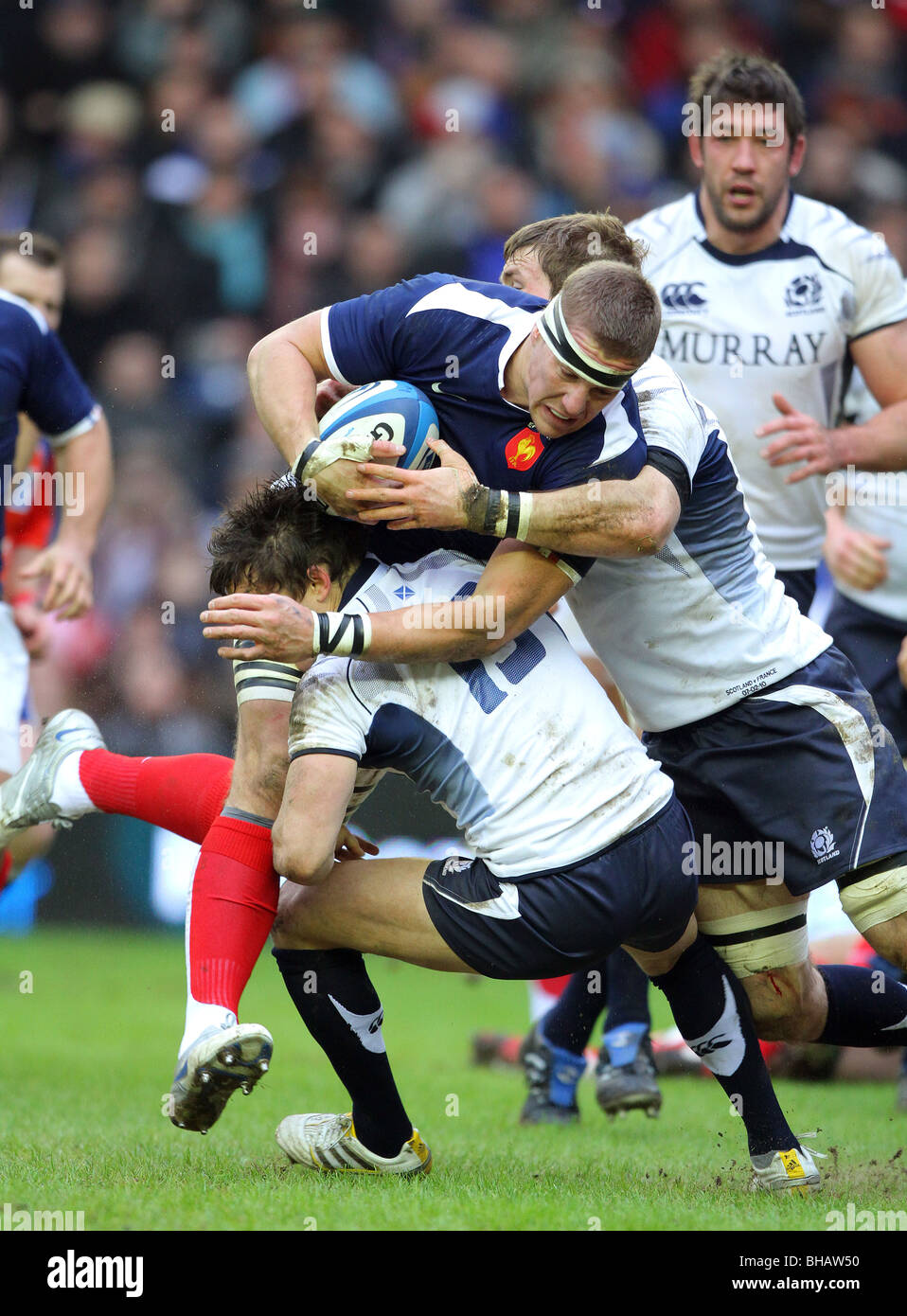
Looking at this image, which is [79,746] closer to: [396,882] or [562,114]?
[396,882]

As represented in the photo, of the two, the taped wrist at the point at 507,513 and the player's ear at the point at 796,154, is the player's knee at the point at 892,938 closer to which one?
the taped wrist at the point at 507,513

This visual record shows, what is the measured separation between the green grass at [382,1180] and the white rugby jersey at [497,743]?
78cm

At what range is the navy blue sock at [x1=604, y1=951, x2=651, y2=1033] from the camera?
4594 mm

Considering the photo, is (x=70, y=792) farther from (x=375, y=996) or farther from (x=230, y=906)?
(x=375, y=996)

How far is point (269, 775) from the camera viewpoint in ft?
11.3

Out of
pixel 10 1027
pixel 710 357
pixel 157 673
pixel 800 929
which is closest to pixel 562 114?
pixel 157 673

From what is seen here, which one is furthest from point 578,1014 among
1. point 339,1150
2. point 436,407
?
point 436,407

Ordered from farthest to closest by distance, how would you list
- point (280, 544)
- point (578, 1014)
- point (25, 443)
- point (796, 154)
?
point (25, 443) < point (796, 154) < point (578, 1014) < point (280, 544)

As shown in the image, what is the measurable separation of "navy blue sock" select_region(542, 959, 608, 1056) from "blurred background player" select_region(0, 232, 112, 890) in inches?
67.6

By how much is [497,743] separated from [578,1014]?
5.72ft

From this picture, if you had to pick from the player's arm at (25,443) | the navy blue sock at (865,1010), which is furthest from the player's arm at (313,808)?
the player's arm at (25,443)

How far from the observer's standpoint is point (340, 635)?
3098 mm

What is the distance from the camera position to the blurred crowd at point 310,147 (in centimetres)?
977
